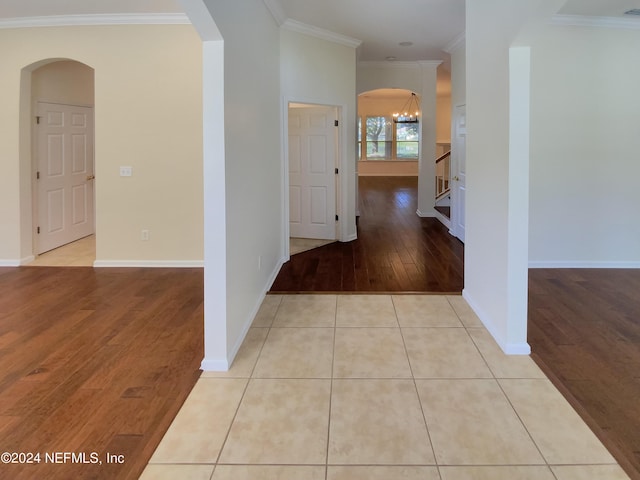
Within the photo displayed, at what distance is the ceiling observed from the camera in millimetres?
4699

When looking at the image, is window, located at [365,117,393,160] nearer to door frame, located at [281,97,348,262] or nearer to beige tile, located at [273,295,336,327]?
door frame, located at [281,97,348,262]

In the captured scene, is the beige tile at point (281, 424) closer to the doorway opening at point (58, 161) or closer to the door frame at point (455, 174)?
the doorway opening at point (58, 161)

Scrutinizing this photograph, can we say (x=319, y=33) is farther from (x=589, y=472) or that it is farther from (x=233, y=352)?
(x=589, y=472)

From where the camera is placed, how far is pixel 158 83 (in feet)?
17.3

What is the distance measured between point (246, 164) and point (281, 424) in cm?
190

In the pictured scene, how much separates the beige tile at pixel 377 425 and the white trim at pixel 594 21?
13.9 ft

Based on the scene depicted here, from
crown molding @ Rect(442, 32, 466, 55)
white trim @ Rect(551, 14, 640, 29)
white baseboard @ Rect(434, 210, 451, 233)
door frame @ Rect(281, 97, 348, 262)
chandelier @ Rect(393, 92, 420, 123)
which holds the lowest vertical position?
white baseboard @ Rect(434, 210, 451, 233)

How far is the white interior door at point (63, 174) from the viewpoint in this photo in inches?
235

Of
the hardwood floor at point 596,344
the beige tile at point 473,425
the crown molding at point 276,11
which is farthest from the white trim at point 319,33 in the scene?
the beige tile at point 473,425

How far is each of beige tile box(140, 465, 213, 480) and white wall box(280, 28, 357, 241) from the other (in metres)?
4.06

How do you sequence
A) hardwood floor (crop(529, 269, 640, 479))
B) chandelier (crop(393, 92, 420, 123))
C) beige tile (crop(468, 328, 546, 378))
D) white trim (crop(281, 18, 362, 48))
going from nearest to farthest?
hardwood floor (crop(529, 269, 640, 479))
beige tile (crop(468, 328, 546, 378))
white trim (crop(281, 18, 362, 48))
chandelier (crop(393, 92, 420, 123))

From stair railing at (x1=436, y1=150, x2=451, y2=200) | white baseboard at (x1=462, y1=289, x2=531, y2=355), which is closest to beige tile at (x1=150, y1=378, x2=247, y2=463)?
white baseboard at (x1=462, y1=289, x2=531, y2=355)

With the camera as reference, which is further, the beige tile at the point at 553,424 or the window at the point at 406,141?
the window at the point at 406,141

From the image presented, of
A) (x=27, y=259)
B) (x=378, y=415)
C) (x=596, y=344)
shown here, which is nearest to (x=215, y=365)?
(x=378, y=415)
